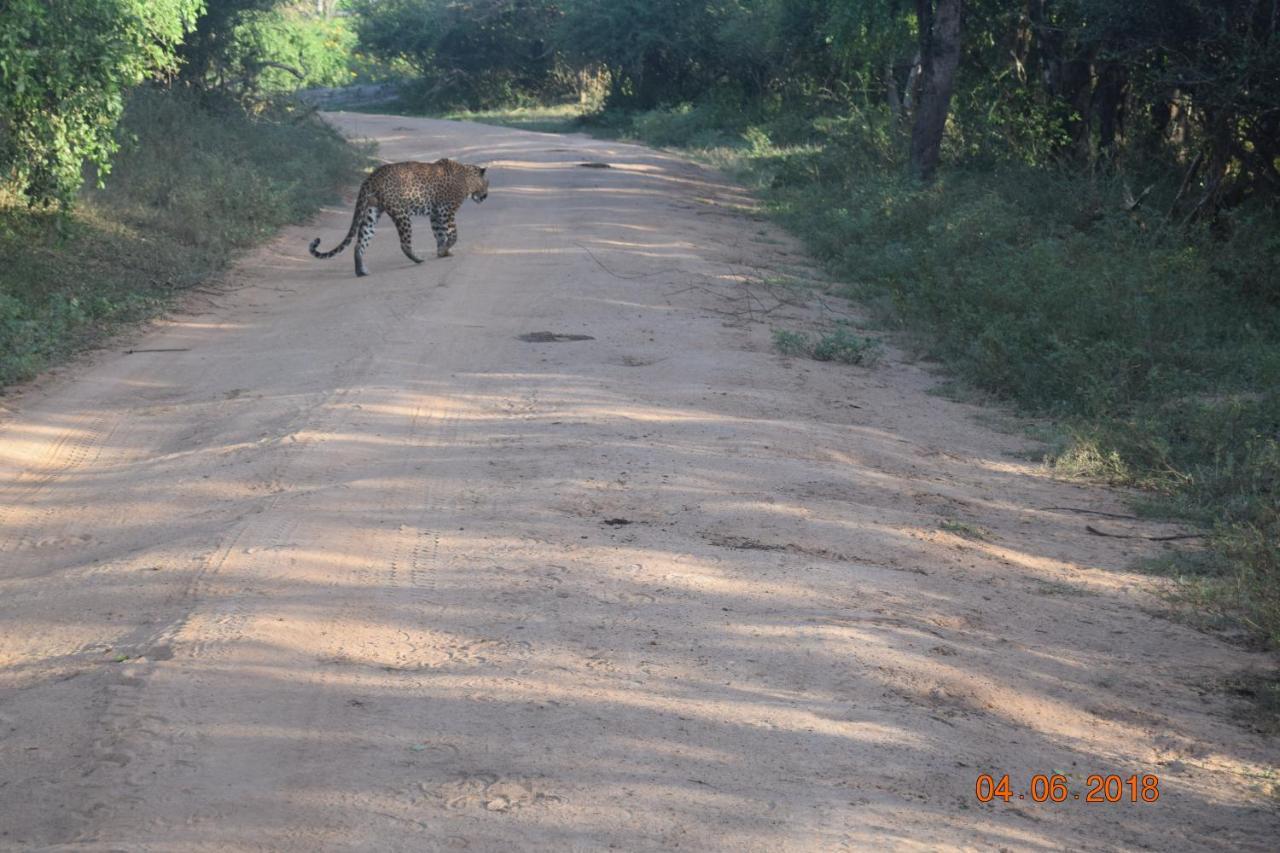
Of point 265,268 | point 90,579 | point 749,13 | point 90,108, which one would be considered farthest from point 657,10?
point 90,579

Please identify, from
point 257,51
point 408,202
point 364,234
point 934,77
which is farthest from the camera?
point 257,51

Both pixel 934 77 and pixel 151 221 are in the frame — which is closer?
pixel 151 221

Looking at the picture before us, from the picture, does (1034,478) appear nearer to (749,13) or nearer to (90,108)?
(90,108)

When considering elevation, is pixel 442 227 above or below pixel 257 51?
below

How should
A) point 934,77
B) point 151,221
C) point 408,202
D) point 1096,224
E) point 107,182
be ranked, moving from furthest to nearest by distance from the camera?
1. point 934,77
2. point 107,182
3. point 151,221
4. point 408,202
5. point 1096,224

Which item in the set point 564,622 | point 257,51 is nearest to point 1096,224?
point 564,622

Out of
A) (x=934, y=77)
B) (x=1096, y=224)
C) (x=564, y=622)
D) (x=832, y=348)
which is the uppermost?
(x=934, y=77)

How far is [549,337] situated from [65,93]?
4.64 meters

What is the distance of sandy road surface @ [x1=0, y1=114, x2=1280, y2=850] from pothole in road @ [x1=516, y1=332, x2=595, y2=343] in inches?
15.7

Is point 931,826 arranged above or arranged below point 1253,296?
below

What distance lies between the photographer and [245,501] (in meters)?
6.10

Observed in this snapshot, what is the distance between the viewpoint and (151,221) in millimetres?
13898

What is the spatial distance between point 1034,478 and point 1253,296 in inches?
189

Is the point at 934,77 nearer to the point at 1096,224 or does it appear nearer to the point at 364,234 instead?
the point at 1096,224
